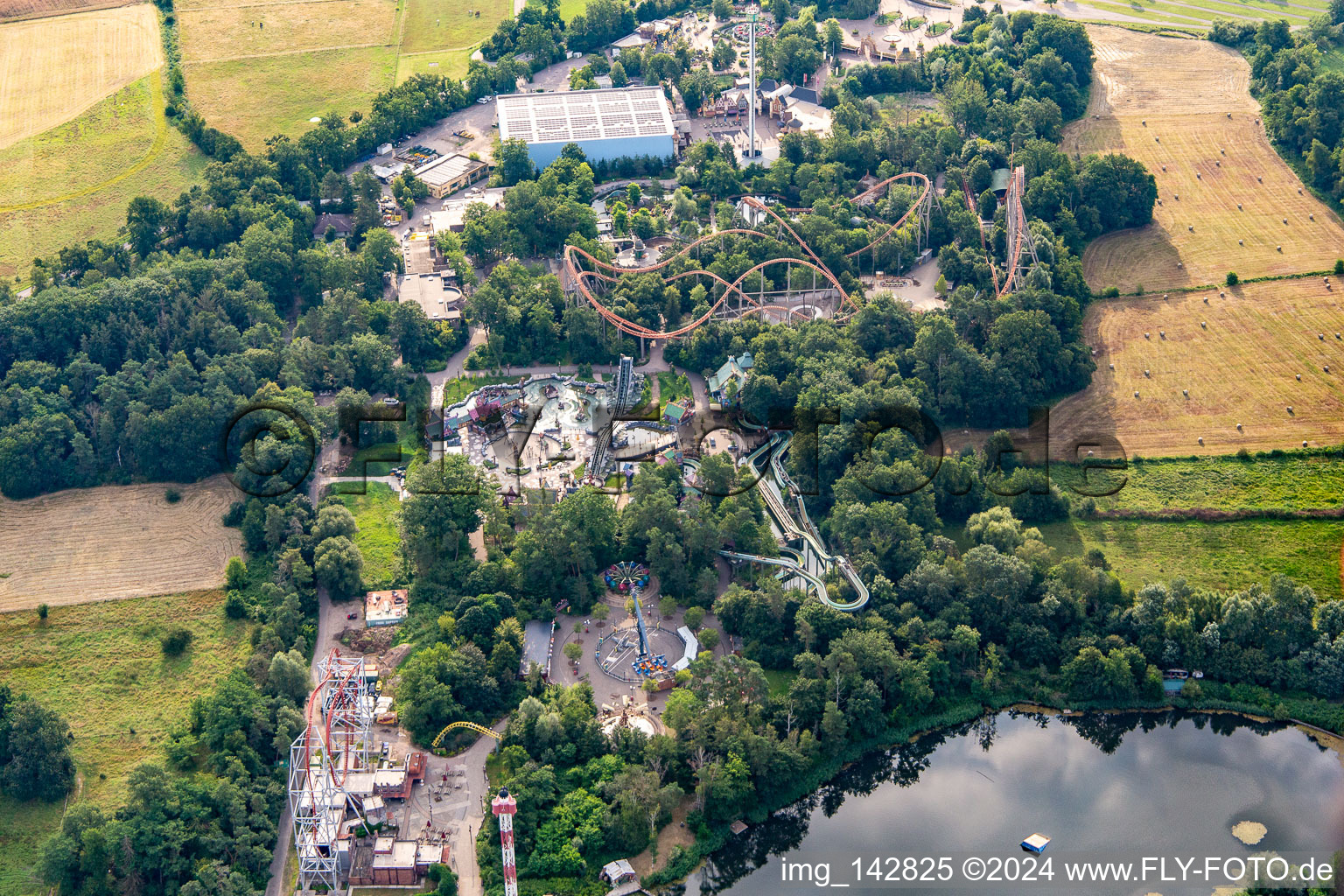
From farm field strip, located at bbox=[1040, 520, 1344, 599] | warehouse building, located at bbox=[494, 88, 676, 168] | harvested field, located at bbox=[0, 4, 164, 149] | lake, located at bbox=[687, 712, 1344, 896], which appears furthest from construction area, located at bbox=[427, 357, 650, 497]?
harvested field, located at bbox=[0, 4, 164, 149]

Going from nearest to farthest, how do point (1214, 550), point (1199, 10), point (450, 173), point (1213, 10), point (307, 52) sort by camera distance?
1. point (1214, 550)
2. point (450, 173)
3. point (307, 52)
4. point (1213, 10)
5. point (1199, 10)

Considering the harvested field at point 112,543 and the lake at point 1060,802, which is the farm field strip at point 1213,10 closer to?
the lake at point 1060,802

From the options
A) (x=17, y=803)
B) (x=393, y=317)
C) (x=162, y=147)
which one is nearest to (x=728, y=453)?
(x=393, y=317)

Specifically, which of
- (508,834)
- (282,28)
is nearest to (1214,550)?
(508,834)

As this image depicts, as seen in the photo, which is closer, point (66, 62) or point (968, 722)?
point (968, 722)

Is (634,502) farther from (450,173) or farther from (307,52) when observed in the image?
(307,52)

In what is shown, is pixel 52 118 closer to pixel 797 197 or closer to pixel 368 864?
pixel 797 197
